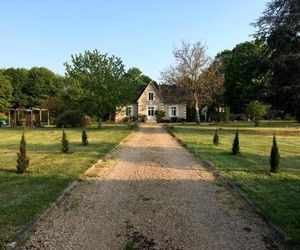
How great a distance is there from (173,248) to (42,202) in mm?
3937

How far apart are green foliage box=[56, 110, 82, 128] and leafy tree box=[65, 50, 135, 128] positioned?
358 cm

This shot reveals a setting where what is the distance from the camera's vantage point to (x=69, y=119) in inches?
1969

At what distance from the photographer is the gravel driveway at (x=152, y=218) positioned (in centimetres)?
651

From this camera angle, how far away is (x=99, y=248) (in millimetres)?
6203

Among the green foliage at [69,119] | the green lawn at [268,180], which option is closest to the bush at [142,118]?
the green foliage at [69,119]

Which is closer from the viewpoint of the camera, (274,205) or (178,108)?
(274,205)

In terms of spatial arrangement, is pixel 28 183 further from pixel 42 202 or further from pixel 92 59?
pixel 92 59

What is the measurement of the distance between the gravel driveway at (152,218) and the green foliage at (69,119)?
123 feet

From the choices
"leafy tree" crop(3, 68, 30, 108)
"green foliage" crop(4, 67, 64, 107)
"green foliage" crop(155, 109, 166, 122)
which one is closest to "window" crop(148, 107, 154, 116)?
"green foliage" crop(155, 109, 166, 122)

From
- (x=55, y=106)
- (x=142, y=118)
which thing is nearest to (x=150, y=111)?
(x=142, y=118)

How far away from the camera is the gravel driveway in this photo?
651 centimetres

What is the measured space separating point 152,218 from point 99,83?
1508 inches

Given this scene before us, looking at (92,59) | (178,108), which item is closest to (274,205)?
(92,59)

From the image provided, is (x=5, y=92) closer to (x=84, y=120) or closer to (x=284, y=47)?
(x=84, y=120)
